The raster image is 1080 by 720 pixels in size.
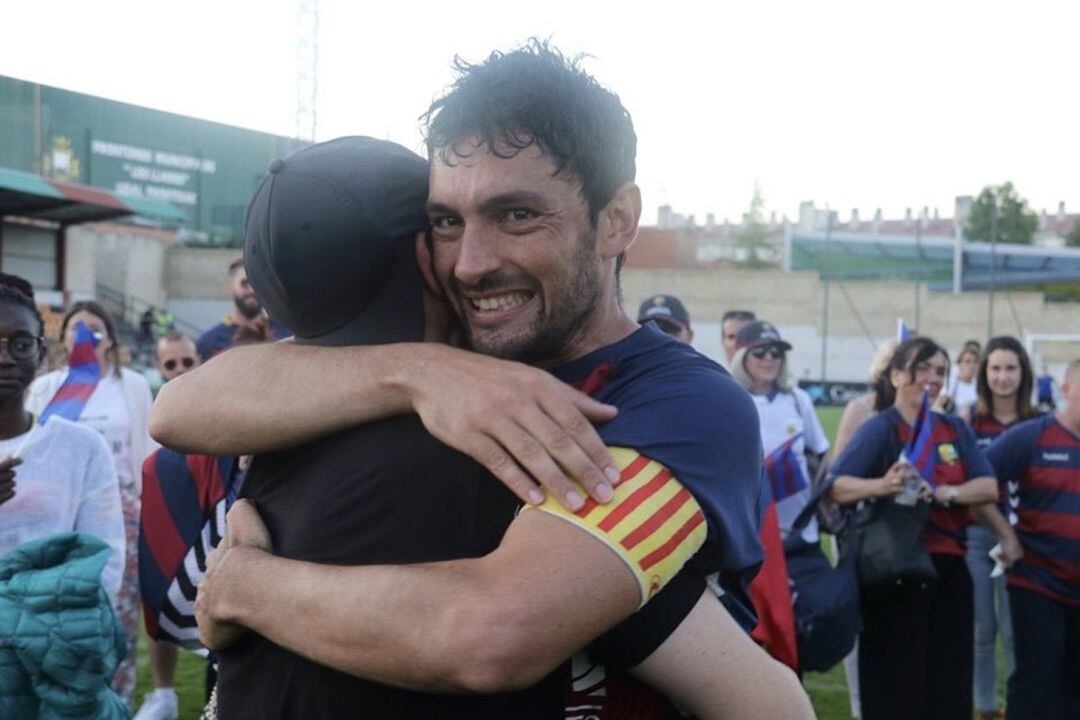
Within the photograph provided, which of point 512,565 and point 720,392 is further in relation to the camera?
point 720,392

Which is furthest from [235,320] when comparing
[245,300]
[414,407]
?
[414,407]

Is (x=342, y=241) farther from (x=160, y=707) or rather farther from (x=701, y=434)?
(x=160, y=707)

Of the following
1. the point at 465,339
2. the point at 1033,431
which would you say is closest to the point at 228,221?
the point at 1033,431

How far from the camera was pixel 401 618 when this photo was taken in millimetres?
1522

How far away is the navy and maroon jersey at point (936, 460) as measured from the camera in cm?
594

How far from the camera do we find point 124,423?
20.4ft

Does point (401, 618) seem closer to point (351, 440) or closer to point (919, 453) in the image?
point (351, 440)

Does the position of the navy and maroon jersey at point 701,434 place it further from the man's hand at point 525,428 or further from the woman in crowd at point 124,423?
the woman in crowd at point 124,423

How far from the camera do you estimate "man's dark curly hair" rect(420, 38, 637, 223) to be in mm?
1775

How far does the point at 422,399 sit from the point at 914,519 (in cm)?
456

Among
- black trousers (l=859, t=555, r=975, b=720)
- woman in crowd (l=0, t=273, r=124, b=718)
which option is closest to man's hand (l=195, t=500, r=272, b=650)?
woman in crowd (l=0, t=273, r=124, b=718)

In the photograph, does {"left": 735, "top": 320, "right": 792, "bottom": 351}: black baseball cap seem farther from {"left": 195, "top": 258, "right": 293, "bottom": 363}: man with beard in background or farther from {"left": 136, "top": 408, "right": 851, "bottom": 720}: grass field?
{"left": 195, "top": 258, "right": 293, "bottom": 363}: man with beard in background

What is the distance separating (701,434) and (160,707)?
5367 mm

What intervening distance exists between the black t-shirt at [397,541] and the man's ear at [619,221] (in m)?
0.45
